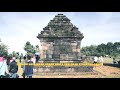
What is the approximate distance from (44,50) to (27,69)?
4.55 m

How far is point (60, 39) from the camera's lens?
17219 mm

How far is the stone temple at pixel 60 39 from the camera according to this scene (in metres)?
17.2

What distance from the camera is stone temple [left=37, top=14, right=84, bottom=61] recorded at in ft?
56.3

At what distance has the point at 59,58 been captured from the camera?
17.3 meters

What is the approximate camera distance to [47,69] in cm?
1645
